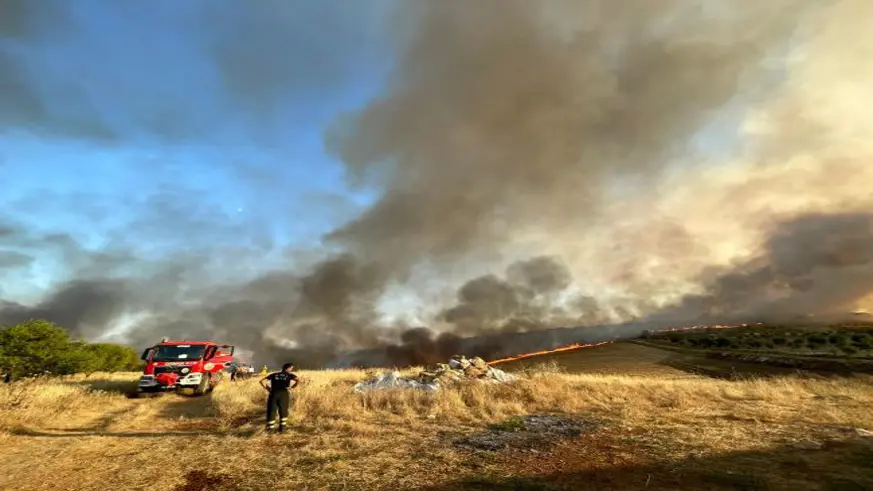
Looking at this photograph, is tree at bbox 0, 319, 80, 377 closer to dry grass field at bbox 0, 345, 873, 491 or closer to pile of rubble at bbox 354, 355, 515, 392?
dry grass field at bbox 0, 345, 873, 491

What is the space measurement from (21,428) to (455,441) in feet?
48.2

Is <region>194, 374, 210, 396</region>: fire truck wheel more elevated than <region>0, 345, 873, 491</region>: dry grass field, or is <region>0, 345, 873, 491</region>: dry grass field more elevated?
<region>194, 374, 210, 396</region>: fire truck wheel

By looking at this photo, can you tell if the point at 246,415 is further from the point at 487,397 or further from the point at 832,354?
the point at 832,354

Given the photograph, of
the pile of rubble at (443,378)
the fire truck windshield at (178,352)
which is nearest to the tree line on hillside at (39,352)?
the fire truck windshield at (178,352)

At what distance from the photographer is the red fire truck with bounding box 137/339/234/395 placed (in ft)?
78.0

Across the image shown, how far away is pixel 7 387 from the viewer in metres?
18.9

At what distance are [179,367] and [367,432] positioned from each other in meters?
16.5

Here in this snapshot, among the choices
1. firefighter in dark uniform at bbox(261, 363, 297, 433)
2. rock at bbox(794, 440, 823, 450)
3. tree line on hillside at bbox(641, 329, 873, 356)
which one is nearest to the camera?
rock at bbox(794, 440, 823, 450)

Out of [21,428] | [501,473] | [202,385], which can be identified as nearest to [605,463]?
[501,473]

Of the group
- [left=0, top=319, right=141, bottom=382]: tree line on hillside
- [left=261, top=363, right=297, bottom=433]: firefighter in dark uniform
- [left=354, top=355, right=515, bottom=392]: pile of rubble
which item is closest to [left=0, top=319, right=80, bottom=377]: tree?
[left=0, top=319, right=141, bottom=382]: tree line on hillside

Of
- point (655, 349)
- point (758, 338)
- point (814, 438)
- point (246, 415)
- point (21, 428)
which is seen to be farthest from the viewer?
point (758, 338)

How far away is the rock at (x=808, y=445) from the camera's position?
424 inches

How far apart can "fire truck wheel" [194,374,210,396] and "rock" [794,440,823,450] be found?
26.7 metres

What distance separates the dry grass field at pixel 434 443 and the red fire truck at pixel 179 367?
7.26ft
